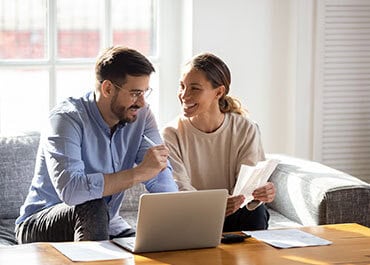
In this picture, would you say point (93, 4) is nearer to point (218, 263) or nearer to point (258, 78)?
Answer: point (258, 78)

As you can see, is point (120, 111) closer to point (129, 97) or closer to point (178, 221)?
point (129, 97)

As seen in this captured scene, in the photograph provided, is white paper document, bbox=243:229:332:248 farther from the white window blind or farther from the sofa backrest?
the white window blind

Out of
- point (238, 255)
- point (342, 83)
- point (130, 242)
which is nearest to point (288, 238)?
point (238, 255)

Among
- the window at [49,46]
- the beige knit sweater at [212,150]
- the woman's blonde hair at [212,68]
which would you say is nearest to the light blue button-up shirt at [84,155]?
the beige knit sweater at [212,150]

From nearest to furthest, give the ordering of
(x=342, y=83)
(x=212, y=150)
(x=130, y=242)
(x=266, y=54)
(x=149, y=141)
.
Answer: (x=130, y=242)
(x=149, y=141)
(x=212, y=150)
(x=266, y=54)
(x=342, y=83)

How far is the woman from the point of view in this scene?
11.9 feet

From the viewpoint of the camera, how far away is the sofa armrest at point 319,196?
379cm

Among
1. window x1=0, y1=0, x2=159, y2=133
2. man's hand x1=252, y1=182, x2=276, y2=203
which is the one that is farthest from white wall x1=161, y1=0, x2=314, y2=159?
man's hand x1=252, y1=182, x2=276, y2=203

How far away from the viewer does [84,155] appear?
134 inches

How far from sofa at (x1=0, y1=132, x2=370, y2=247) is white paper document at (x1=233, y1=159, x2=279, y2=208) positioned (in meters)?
0.48

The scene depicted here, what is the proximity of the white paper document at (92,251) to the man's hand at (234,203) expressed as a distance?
0.65 metres

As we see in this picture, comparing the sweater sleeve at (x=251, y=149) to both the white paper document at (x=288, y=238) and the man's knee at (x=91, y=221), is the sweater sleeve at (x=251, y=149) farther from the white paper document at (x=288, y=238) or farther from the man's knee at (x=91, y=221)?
the man's knee at (x=91, y=221)

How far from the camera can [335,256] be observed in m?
2.83

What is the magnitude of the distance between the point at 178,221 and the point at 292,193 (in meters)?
1.30
